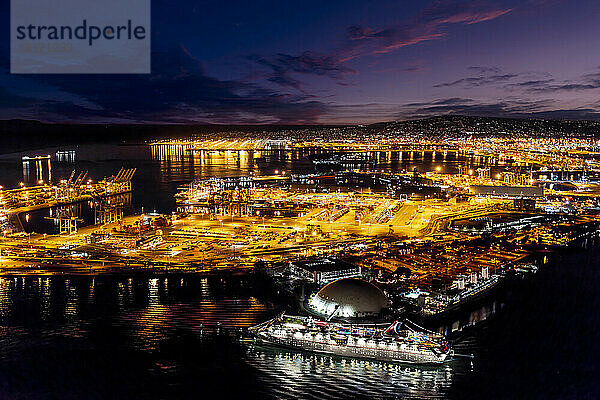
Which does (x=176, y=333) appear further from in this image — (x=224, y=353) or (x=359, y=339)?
(x=359, y=339)

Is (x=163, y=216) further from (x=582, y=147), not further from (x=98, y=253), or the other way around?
(x=582, y=147)

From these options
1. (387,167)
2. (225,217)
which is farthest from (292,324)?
(387,167)

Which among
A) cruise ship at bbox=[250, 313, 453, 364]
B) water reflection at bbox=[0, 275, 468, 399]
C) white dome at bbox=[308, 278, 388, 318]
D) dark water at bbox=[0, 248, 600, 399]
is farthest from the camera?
white dome at bbox=[308, 278, 388, 318]

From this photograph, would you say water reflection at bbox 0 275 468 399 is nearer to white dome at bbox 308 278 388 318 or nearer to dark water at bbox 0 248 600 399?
dark water at bbox 0 248 600 399

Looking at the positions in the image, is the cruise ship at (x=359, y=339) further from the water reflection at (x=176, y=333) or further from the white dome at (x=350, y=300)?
the white dome at (x=350, y=300)

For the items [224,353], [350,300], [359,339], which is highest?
[350,300]

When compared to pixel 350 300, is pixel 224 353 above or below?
below

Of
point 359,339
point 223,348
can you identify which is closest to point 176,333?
point 223,348

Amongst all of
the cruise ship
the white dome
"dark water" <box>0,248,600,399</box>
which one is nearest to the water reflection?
"dark water" <box>0,248,600,399</box>
